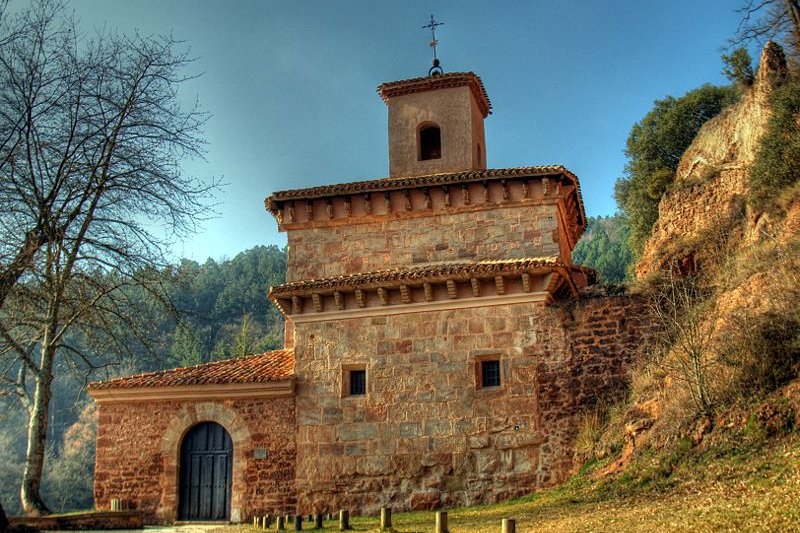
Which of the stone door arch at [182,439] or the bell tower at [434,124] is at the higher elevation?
the bell tower at [434,124]

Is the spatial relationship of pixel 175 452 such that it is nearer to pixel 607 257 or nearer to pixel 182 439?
pixel 182 439

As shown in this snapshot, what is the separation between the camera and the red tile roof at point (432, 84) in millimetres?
20172

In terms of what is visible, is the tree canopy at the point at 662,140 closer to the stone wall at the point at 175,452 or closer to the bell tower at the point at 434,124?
the bell tower at the point at 434,124

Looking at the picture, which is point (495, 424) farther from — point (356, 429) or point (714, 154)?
point (714, 154)

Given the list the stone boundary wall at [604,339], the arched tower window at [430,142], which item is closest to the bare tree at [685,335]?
the stone boundary wall at [604,339]

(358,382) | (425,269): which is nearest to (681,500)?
(425,269)

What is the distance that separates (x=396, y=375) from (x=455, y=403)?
4.39ft

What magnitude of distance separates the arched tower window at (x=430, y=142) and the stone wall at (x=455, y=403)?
18.2ft

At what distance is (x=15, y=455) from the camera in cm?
5903

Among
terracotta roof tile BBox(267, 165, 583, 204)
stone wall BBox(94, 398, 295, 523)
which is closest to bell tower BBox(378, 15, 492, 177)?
terracotta roof tile BBox(267, 165, 583, 204)

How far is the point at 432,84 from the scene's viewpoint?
66.9ft

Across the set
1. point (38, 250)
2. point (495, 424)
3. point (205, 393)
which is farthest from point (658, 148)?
A: point (38, 250)

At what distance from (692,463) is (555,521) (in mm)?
2336

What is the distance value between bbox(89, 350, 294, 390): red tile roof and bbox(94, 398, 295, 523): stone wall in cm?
46
